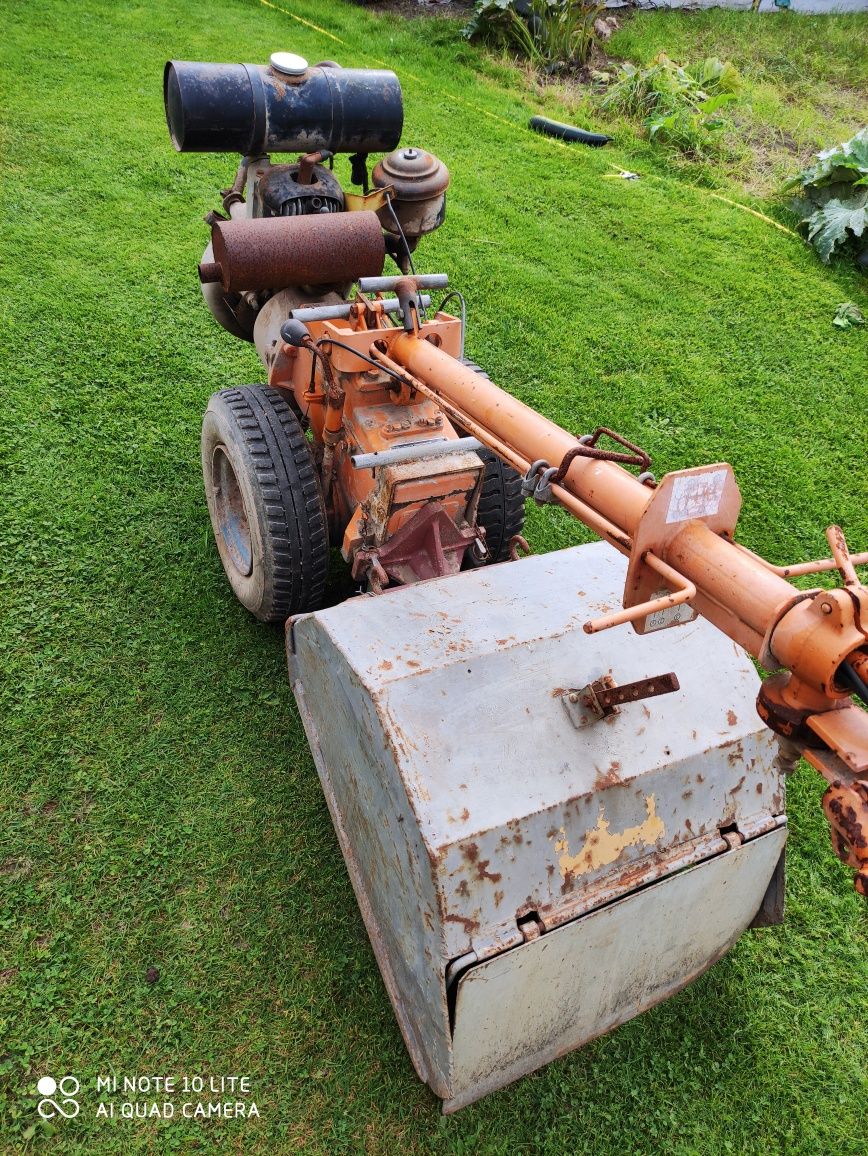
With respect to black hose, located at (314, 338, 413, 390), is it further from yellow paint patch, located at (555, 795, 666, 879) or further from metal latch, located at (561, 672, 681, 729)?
yellow paint patch, located at (555, 795, 666, 879)

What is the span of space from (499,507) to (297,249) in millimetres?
1197

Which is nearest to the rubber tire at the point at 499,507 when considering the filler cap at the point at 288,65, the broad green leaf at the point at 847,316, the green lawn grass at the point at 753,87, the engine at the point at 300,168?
the engine at the point at 300,168

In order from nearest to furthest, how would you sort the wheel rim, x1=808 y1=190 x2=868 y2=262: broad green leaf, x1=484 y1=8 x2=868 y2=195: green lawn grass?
the wheel rim, x1=808 y1=190 x2=868 y2=262: broad green leaf, x1=484 y1=8 x2=868 y2=195: green lawn grass

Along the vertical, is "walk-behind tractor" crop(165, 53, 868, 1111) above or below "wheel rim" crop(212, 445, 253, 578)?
above

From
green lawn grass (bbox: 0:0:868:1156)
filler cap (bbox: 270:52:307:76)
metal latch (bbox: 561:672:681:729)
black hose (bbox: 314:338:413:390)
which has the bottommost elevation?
green lawn grass (bbox: 0:0:868:1156)

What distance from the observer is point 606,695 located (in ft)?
6.82

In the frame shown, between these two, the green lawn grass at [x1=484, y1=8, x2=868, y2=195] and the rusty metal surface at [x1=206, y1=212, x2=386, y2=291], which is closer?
the rusty metal surface at [x1=206, y1=212, x2=386, y2=291]

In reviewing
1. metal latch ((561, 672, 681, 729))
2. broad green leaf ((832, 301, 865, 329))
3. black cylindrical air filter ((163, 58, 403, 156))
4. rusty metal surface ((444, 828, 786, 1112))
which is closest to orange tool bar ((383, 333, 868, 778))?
metal latch ((561, 672, 681, 729))

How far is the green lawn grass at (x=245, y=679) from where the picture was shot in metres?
2.43

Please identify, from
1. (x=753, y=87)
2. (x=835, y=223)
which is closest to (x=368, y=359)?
(x=835, y=223)

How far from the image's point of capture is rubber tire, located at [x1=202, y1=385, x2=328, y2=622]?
301cm

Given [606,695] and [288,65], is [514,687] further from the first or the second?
[288,65]

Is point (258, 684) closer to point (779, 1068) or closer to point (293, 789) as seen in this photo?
point (293, 789)

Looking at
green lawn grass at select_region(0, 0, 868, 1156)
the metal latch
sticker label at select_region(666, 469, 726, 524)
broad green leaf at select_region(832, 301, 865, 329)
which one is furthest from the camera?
broad green leaf at select_region(832, 301, 865, 329)
